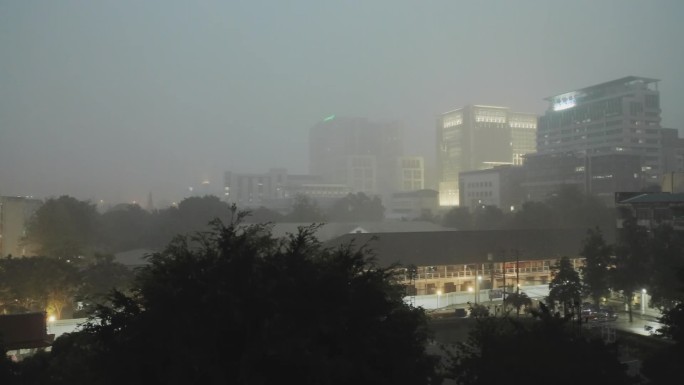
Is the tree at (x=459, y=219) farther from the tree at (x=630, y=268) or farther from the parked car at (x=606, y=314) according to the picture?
the parked car at (x=606, y=314)

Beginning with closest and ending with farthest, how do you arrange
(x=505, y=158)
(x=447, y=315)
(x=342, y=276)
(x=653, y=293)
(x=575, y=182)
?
(x=342, y=276), (x=653, y=293), (x=447, y=315), (x=575, y=182), (x=505, y=158)

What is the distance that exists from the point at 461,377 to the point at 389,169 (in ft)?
304

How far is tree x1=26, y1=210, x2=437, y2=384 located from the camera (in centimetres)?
377

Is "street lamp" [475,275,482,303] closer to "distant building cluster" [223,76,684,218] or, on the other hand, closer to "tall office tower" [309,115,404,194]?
"distant building cluster" [223,76,684,218]

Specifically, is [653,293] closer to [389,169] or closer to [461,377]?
[461,377]

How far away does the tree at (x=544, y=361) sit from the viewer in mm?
5152

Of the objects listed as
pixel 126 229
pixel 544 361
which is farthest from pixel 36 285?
pixel 126 229

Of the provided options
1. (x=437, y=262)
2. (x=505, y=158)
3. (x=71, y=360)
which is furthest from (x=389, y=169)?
(x=71, y=360)

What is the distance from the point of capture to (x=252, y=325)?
404 centimetres

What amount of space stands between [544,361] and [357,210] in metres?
51.3

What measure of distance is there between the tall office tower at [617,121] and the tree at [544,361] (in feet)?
163

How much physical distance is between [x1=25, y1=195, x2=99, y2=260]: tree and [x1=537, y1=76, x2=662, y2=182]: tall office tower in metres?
46.3

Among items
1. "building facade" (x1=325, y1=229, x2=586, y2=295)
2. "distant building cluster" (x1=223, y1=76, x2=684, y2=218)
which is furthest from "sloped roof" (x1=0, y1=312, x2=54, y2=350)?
"distant building cluster" (x1=223, y1=76, x2=684, y2=218)

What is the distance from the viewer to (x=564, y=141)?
197 feet
